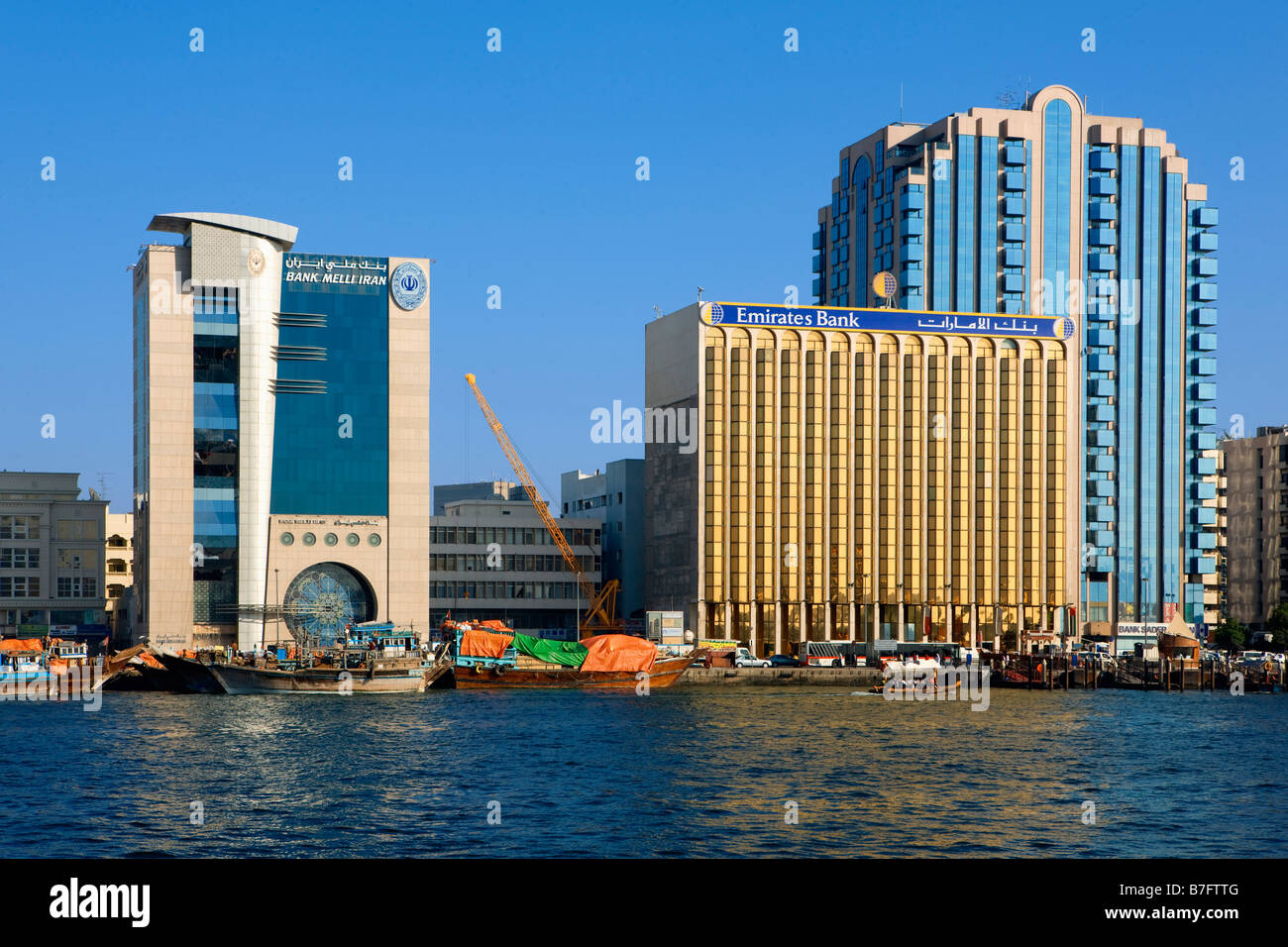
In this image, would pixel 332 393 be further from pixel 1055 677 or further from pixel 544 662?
pixel 1055 677

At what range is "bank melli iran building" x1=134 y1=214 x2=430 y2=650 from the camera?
570 feet

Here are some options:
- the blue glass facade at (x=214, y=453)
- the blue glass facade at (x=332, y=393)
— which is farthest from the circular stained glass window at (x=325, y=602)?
the blue glass facade at (x=332, y=393)

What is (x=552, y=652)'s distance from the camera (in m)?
150

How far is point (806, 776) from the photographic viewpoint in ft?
220

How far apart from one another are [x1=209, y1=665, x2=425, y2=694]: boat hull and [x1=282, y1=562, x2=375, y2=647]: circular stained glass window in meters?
37.2

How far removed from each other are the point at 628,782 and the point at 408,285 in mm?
123129

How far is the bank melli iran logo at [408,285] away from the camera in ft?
591

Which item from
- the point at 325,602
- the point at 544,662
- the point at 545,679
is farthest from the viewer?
the point at 325,602

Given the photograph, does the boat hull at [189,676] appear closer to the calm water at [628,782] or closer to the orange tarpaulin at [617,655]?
the calm water at [628,782]

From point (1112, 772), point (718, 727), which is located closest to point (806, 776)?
point (1112, 772)

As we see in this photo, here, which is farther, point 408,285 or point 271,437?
point 408,285
